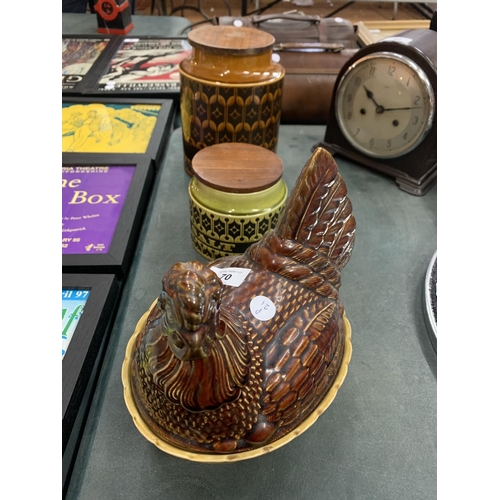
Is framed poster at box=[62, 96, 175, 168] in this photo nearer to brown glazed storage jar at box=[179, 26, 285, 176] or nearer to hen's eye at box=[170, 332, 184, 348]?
brown glazed storage jar at box=[179, 26, 285, 176]

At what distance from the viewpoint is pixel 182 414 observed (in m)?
0.53

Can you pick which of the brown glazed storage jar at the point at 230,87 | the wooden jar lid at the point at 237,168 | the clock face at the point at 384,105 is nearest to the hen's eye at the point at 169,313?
the wooden jar lid at the point at 237,168

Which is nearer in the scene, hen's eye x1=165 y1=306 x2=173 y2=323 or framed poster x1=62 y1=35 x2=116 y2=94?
hen's eye x1=165 y1=306 x2=173 y2=323

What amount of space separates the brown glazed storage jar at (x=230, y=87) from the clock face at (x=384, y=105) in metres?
0.27

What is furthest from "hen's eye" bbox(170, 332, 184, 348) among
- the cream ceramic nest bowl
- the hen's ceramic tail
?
the hen's ceramic tail

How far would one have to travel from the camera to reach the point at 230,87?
1.04 metres

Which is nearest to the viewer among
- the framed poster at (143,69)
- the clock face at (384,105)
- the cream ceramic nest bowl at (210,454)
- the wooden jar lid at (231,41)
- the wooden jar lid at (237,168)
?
the cream ceramic nest bowl at (210,454)

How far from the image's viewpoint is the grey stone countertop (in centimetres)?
66

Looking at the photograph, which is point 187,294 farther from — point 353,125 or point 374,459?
point 353,125

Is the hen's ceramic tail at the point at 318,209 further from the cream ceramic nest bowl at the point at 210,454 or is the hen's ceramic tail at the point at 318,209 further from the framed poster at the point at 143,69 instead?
the framed poster at the point at 143,69

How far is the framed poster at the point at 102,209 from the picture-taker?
0.91 metres

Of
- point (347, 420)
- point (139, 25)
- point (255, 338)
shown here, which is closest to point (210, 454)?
point (255, 338)

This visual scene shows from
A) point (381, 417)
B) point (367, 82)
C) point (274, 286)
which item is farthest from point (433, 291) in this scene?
point (367, 82)

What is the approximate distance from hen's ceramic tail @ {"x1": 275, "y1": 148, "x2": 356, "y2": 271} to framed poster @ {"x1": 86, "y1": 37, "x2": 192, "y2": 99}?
3.39ft
